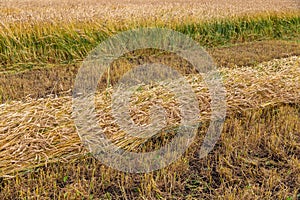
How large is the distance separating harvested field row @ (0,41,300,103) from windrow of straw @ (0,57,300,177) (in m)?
0.37

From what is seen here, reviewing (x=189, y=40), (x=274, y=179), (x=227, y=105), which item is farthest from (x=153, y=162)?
(x=189, y=40)

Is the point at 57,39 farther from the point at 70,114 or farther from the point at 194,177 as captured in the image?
the point at 194,177

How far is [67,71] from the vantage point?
4.68 meters

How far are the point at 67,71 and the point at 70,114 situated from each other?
217 centimetres

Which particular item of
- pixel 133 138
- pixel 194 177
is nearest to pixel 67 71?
pixel 133 138

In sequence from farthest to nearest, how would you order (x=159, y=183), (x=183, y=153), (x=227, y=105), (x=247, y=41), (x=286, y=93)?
(x=247, y=41)
(x=286, y=93)
(x=227, y=105)
(x=183, y=153)
(x=159, y=183)

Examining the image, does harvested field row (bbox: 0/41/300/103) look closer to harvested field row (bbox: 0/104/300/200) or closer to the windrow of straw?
the windrow of straw

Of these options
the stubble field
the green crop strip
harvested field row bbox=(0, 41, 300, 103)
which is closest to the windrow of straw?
the stubble field

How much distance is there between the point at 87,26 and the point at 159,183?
3921 mm

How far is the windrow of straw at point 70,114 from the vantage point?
88.3 inches

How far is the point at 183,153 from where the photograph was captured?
253 cm

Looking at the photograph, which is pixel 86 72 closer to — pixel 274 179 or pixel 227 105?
pixel 227 105

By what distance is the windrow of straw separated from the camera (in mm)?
2242

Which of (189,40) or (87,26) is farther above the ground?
(87,26)
